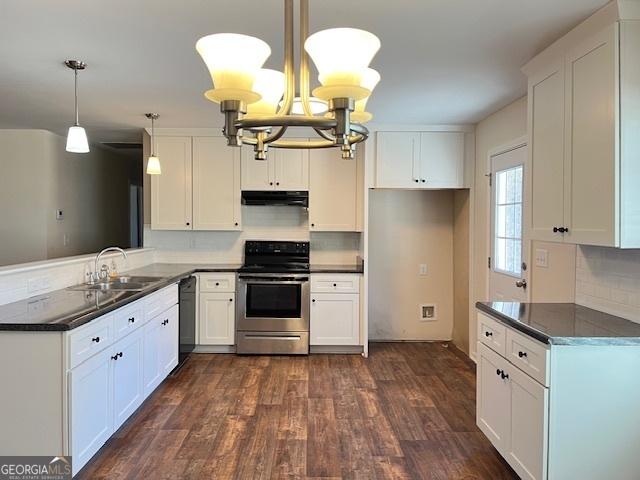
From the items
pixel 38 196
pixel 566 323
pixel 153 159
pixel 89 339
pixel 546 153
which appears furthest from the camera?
pixel 38 196

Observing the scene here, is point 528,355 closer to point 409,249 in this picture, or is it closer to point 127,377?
point 127,377

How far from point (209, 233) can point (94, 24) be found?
288cm

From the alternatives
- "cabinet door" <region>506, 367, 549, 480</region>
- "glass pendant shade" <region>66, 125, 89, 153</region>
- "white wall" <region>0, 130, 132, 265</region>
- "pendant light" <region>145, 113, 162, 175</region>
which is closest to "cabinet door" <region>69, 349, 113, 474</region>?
"glass pendant shade" <region>66, 125, 89, 153</region>

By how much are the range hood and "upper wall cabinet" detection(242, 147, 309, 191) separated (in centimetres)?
5

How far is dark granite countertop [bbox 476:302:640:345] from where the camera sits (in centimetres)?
186

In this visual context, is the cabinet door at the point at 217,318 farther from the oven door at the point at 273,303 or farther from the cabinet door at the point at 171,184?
the cabinet door at the point at 171,184

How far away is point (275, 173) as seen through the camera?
15.1 feet

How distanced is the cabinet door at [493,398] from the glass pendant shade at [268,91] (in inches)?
67.6

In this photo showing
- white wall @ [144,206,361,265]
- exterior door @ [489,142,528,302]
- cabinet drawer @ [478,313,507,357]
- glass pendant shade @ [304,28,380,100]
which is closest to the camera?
glass pendant shade @ [304,28,380,100]

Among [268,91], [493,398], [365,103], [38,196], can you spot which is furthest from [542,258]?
[38,196]

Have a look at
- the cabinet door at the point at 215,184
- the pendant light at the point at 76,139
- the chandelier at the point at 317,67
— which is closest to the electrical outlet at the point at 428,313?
the cabinet door at the point at 215,184

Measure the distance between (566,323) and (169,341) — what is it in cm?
290

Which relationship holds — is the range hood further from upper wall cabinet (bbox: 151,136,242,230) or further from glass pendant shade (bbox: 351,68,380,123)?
glass pendant shade (bbox: 351,68,380,123)

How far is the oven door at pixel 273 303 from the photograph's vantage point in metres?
4.35
